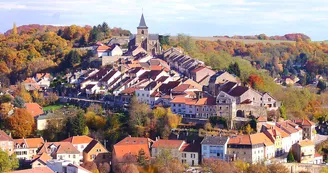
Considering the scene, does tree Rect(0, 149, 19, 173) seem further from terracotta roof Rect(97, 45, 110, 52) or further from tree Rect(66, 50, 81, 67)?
terracotta roof Rect(97, 45, 110, 52)

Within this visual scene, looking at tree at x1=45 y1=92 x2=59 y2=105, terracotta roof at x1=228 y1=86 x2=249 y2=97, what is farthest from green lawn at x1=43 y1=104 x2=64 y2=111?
terracotta roof at x1=228 y1=86 x2=249 y2=97

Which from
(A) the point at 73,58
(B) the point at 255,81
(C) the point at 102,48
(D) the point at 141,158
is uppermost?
(C) the point at 102,48

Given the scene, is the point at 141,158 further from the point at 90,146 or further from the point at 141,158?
the point at 90,146

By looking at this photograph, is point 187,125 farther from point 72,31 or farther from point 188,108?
point 72,31

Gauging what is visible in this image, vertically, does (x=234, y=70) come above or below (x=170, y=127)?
above

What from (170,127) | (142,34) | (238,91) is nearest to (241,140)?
(170,127)

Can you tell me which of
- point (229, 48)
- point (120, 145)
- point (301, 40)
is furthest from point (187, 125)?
point (301, 40)

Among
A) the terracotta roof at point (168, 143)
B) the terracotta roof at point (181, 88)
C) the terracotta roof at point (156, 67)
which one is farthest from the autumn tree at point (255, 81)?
the terracotta roof at point (168, 143)
